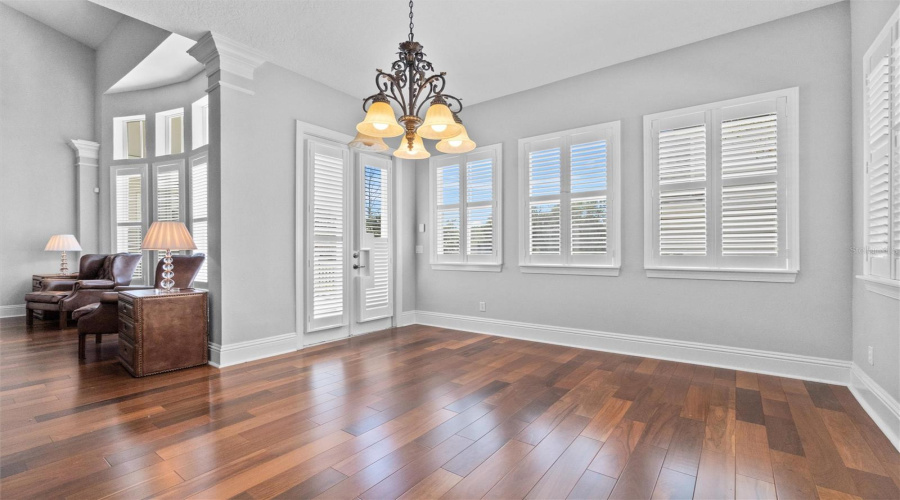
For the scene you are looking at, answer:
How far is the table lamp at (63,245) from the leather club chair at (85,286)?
56 centimetres

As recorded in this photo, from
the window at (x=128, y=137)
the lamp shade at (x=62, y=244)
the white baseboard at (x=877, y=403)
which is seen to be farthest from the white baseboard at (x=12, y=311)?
the white baseboard at (x=877, y=403)

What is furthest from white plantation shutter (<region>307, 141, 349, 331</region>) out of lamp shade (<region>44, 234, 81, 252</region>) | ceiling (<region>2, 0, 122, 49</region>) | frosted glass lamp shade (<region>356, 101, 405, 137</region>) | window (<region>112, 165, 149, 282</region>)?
lamp shade (<region>44, 234, 81, 252</region>)

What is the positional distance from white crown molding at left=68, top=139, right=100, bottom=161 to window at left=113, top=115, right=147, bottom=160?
0.58 m

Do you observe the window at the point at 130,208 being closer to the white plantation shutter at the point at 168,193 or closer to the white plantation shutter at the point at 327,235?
the white plantation shutter at the point at 168,193

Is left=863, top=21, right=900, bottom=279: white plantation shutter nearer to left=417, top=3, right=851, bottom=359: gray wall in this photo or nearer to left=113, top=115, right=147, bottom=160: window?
left=417, top=3, right=851, bottom=359: gray wall

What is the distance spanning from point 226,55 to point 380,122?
237 centimetres

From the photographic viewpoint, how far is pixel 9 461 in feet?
6.47

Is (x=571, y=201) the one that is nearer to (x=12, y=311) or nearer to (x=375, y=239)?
(x=375, y=239)

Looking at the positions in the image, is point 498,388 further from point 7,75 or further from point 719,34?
point 7,75

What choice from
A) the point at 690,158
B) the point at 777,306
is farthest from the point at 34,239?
the point at 777,306

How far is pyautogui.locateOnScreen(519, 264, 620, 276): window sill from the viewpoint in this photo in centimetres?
420

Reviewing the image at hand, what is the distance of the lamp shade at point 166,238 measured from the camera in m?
3.54

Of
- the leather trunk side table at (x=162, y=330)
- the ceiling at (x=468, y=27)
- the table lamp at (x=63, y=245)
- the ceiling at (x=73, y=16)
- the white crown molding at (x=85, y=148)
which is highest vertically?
the ceiling at (x=73, y=16)

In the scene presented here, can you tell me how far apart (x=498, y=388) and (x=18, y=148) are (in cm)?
848
